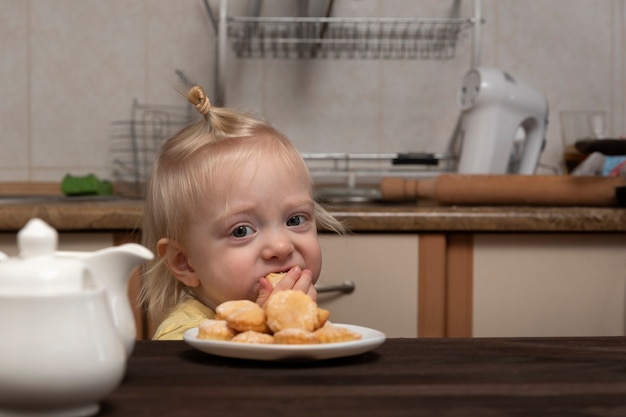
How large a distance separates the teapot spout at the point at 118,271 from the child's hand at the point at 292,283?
450 mm

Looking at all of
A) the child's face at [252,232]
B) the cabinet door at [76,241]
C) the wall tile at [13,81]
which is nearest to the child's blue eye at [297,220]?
the child's face at [252,232]

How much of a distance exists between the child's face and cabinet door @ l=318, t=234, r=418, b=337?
0.48 meters

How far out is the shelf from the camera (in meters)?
2.28

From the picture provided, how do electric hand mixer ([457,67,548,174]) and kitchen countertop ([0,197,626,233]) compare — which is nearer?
kitchen countertop ([0,197,626,233])

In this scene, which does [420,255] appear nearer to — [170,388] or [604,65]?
[604,65]

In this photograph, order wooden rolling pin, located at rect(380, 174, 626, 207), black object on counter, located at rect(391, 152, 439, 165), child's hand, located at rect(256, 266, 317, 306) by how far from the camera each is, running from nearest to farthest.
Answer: child's hand, located at rect(256, 266, 317, 306)
wooden rolling pin, located at rect(380, 174, 626, 207)
black object on counter, located at rect(391, 152, 439, 165)

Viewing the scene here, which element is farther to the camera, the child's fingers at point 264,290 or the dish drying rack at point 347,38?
the dish drying rack at point 347,38

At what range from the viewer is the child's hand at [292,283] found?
3.46ft

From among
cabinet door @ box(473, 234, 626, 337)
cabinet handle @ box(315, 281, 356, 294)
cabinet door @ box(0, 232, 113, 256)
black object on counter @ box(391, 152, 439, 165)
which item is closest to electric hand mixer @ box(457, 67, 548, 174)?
black object on counter @ box(391, 152, 439, 165)

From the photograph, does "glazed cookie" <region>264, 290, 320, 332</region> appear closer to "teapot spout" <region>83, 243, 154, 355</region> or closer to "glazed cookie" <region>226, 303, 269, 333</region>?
"glazed cookie" <region>226, 303, 269, 333</region>

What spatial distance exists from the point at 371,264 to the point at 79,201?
26.0 inches

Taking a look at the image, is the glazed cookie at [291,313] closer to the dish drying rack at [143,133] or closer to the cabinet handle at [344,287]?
the cabinet handle at [344,287]

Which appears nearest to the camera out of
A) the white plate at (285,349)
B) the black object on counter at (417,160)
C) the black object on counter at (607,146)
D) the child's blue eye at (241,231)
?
the white plate at (285,349)

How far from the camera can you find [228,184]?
1180mm
